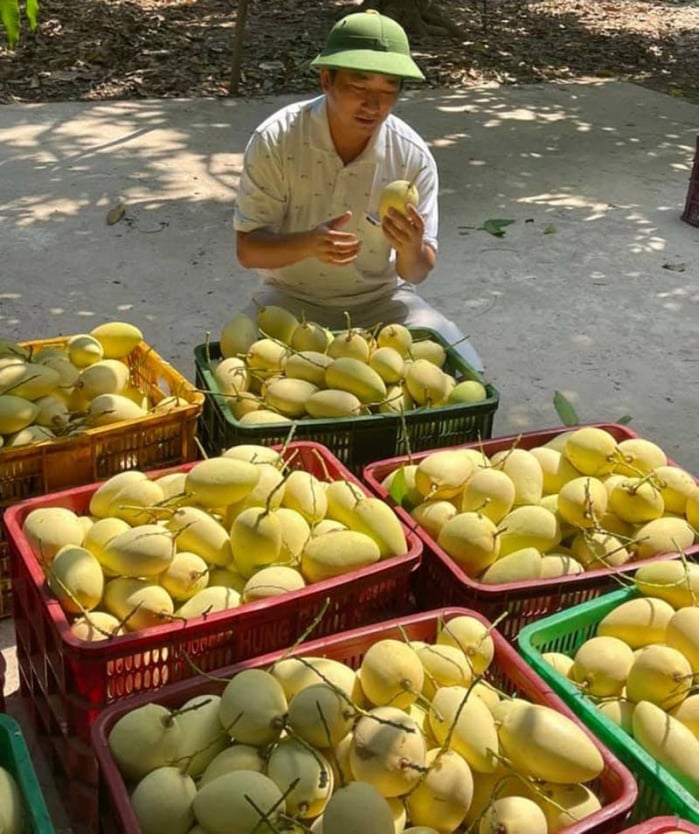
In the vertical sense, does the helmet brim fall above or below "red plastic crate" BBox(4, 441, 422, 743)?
above

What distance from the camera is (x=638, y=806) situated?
1694 mm

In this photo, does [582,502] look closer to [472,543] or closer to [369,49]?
[472,543]

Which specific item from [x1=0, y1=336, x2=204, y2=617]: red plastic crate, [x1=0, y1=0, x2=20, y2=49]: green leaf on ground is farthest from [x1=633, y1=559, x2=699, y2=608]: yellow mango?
[x1=0, y1=0, x2=20, y2=49]: green leaf on ground

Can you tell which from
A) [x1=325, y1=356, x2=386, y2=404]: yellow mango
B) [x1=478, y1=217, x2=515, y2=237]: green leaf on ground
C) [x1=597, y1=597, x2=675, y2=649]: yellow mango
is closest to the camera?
[x1=597, y1=597, x2=675, y2=649]: yellow mango

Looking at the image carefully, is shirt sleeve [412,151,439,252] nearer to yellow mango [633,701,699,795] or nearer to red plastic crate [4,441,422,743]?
red plastic crate [4,441,422,743]

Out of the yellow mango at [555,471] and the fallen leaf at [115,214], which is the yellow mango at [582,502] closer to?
the yellow mango at [555,471]

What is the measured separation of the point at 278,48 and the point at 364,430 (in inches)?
296

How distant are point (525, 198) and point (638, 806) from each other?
15.7ft

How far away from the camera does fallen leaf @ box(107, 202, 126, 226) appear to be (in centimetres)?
516

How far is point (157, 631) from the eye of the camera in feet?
5.81

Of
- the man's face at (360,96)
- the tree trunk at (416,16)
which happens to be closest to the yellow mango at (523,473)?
the man's face at (360,96)

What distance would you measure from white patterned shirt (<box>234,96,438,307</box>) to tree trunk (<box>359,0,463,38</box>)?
24.9 feet

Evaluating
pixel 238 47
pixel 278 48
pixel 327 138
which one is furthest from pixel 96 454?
pixel 278 48

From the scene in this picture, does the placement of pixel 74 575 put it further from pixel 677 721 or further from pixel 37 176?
pixel 37 176
